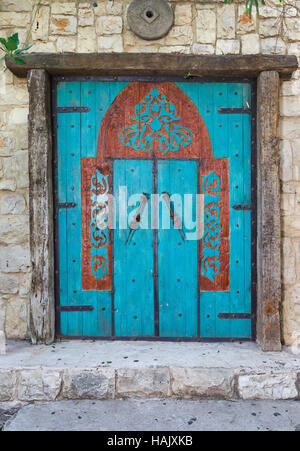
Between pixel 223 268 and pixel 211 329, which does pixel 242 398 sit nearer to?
pixel 211 329

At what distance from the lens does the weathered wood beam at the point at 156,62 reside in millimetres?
2850

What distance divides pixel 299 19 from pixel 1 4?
7.88ft

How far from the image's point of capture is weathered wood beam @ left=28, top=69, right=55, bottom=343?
2877 millimetres

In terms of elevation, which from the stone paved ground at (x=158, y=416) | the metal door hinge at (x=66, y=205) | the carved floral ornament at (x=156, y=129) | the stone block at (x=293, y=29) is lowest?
the stone paved ground at (x=158, y=416)

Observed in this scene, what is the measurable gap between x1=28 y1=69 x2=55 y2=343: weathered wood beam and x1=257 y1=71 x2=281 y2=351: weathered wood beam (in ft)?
5.64

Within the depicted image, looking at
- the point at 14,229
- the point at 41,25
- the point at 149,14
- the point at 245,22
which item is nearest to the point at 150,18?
the point at 149,14

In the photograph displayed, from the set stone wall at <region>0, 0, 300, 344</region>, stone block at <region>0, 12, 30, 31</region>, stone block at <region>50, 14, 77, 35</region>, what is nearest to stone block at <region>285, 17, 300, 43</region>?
stone wall at <region>0, 0, 300, 344</region>

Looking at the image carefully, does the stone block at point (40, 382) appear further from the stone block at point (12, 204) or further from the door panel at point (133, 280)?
the stone block at point (12, 204)

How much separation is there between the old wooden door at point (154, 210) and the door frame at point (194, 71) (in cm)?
17

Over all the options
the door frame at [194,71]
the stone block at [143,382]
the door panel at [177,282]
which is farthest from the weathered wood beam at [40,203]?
the door panel at [177,282]

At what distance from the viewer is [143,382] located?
8.48 feet

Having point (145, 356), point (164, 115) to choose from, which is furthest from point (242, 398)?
point (164, 115)

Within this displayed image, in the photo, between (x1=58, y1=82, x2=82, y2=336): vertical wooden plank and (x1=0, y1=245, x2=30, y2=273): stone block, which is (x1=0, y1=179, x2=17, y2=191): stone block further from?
(x1=0, y1=245, x2=30, y2=273): stone block

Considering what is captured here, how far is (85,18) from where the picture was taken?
292cm
